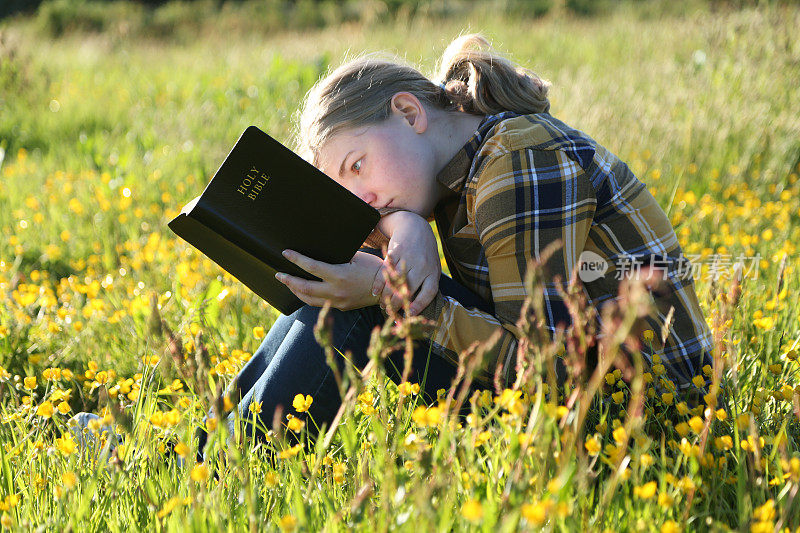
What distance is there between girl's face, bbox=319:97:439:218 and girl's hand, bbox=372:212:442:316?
0.07 metres

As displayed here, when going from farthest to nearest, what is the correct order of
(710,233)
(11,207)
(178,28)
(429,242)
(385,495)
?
(178,28), (11,207), (710,233), (429,242), (385,495)

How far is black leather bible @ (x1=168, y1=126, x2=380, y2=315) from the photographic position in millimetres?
1604

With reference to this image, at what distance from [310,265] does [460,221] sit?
449 mm

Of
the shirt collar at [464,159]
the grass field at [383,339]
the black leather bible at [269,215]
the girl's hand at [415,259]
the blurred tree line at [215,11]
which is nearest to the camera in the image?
the grass field at [383,339]

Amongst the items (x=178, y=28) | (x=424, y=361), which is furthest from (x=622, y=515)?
(x=178, y=28)

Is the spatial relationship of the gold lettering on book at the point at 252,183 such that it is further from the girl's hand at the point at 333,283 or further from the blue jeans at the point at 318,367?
the blue jeans at the point at 318,367

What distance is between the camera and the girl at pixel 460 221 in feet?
5.45

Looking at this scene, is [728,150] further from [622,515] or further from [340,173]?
[622,515]

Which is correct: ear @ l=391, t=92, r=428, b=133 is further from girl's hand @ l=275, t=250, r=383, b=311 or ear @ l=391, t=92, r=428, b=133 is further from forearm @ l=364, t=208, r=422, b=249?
girl's hand @ l=275, t=250, r=383, b=311

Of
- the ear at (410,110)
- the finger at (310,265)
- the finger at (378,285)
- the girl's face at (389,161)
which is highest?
the ear at (410,110)

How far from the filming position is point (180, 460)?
5.57ft

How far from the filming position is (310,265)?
168cm

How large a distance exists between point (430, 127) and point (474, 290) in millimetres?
466

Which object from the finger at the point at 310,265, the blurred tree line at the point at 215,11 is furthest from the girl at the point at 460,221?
the blurred tree line at the point at 215,11
